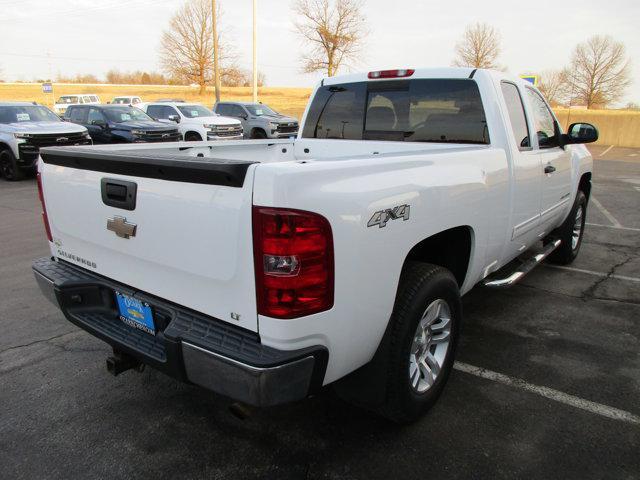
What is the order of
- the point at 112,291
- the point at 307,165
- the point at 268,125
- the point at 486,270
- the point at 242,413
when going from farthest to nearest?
the point at 268,125
the point at 486,270
the point at 112,291
the point at 242,413
the point at 307,165

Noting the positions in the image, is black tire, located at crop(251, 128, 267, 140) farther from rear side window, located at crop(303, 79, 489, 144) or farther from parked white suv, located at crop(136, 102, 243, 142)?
rear side window, located at crop(303, 79, 489, 144)

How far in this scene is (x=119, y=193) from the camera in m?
2.32

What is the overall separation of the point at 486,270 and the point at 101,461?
2616mm

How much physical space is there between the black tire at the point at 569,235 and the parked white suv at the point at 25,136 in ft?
38.2

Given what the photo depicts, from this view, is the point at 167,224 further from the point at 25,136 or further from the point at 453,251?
the point at 25,136

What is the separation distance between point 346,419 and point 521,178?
6.89 feet

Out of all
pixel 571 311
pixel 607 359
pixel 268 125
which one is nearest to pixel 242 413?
pixel 607 359

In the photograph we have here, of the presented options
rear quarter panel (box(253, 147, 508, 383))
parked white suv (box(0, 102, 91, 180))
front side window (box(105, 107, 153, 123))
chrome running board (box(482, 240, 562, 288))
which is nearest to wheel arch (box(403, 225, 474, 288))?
rear quarter panel (box(253, 147, 508, 383))

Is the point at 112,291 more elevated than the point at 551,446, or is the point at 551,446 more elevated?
the point at 112,291

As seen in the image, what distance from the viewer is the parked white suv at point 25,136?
1207cm

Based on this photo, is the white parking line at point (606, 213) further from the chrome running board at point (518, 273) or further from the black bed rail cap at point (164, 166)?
the black bed rail cap at point (164, 166)

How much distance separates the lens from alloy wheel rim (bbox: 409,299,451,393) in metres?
2.65

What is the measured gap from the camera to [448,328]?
284cm

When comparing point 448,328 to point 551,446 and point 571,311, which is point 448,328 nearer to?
point 551,446
